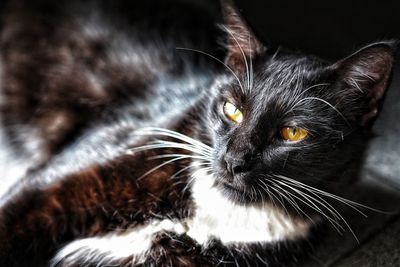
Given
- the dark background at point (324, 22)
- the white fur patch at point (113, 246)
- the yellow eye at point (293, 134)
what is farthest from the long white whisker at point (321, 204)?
the dark background at point (324, 22)

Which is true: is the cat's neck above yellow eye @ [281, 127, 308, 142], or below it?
below

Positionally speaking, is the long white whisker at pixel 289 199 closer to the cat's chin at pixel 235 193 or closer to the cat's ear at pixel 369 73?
the cat's chin at pixel 235 193

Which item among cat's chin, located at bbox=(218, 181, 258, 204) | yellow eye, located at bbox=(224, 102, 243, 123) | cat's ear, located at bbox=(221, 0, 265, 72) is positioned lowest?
cat's chin, located at bbox=(218, 181, 258, 204)

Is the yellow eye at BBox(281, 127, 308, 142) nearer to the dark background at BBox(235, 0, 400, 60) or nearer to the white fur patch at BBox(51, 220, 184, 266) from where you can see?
the white fur patch at BBox(51, 220, 184, 266)

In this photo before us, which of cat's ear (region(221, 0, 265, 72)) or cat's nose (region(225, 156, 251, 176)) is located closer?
cat's nose (region(225, 156, 251, 176))

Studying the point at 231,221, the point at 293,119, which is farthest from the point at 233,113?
the point at 231,221

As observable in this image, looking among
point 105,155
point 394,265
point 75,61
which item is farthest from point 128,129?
point 394,265

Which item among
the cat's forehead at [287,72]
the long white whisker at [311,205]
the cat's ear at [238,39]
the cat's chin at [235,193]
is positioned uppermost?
the cat's ear at [238,39]

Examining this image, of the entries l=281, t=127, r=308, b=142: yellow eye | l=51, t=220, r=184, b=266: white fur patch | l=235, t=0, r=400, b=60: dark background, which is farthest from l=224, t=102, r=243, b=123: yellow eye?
l=235, t=0, r=400, b=60: dark background
